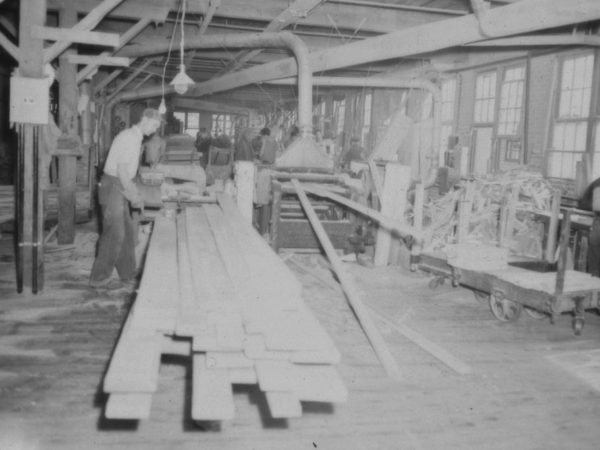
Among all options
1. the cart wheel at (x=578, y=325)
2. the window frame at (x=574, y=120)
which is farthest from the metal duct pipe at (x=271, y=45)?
the window frame at (x=574, y=120)

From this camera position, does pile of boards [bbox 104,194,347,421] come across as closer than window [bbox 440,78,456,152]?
Yes

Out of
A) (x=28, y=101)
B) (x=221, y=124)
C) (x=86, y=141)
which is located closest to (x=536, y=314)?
(x=28, y=101)

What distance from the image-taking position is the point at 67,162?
320 inches

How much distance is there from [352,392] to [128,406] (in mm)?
2019

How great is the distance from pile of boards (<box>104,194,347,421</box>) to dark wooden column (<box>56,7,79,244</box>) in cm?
569

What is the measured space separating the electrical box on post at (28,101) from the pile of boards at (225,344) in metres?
3.22

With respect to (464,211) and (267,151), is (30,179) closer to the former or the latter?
(464,211)

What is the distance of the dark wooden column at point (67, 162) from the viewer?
8.14 metres

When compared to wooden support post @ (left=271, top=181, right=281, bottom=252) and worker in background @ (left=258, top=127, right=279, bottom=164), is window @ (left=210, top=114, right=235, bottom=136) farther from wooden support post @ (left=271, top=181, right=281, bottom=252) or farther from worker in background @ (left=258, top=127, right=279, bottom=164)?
wooden support post @ (left=271, top=181, right=281, bottom=252)

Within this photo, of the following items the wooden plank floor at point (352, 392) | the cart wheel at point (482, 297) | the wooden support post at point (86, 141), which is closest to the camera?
the wooden plank floor at point (352, 392)

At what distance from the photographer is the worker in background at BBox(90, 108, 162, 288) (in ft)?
18.8

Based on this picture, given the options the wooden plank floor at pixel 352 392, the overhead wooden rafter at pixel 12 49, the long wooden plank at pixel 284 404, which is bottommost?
the wooden plank floor at pixel 352 392

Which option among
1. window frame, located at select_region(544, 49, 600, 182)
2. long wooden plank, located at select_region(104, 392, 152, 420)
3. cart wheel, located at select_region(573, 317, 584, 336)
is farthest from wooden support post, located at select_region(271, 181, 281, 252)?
window frame, located at select_region(544, 49, 600, 182)

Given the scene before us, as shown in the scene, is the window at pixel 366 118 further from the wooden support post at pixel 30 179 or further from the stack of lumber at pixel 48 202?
the wooden support post at pixel 30 179
